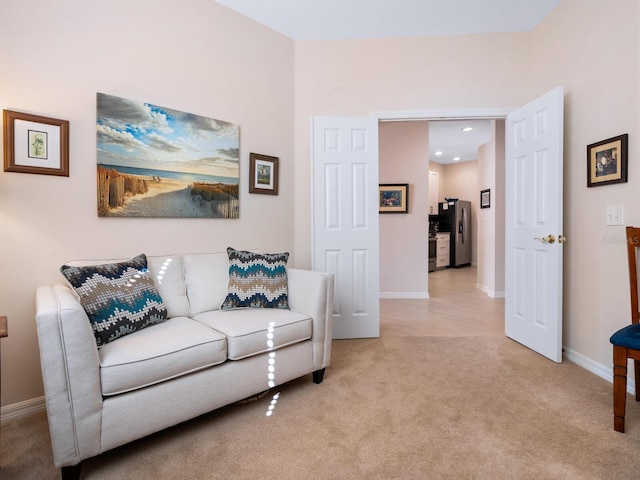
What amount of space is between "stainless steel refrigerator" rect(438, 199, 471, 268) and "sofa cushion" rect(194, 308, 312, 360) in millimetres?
7371

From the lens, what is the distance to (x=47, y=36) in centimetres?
208

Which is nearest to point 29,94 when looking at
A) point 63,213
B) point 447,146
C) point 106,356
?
point 63,213

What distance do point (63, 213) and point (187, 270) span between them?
2.55 feet

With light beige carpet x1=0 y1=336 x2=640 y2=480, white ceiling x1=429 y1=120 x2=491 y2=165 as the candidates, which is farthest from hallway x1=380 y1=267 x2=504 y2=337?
white ceiling x1=429 y1=120 x2=491 y2=165

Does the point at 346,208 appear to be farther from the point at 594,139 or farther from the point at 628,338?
the point at 628,338

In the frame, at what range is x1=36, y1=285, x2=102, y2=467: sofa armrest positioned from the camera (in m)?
1.40

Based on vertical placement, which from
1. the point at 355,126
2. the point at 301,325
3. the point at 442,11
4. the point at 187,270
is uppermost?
the point at 442,11

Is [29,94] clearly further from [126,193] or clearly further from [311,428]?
[311,428]

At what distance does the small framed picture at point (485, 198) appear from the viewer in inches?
229

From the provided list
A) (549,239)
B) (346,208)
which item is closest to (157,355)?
(346,208)

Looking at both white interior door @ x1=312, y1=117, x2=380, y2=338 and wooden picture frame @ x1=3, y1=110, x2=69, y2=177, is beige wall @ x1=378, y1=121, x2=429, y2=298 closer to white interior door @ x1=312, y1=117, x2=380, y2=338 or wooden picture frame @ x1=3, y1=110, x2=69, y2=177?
white interior door @ x1=312, y1=117, x2=380, y2=338

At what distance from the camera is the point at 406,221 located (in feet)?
17.8

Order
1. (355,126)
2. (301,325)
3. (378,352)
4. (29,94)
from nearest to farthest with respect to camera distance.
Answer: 1. (29,94)
2. (301,325)
3. (378,352)
4. (355,126)

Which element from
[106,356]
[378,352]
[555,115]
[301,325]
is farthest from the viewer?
[378,352]
